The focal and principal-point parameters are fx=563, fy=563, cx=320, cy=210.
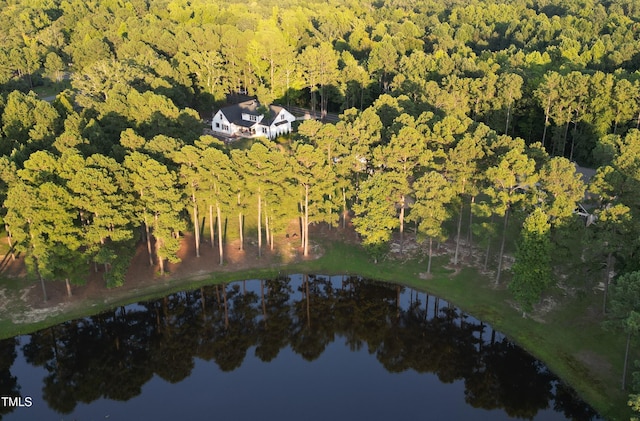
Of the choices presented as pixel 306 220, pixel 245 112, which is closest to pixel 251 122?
pixel 245 112

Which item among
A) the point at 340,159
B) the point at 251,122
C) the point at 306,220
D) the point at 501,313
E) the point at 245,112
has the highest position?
the point at 245,112

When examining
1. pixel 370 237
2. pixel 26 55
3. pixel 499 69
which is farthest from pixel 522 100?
pixel 26 55

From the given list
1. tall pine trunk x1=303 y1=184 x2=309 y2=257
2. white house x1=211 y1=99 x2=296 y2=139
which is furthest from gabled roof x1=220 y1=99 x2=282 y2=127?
tall pine trunk x1=303 y1=184 x2=309 y2=257

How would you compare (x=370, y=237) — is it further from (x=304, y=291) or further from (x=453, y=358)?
(x=453, y=358)

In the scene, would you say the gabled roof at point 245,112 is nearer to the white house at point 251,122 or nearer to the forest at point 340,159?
the white house at point 251,122

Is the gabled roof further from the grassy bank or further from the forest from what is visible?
the grassy bank

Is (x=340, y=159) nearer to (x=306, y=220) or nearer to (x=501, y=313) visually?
(x=306, y=220)
